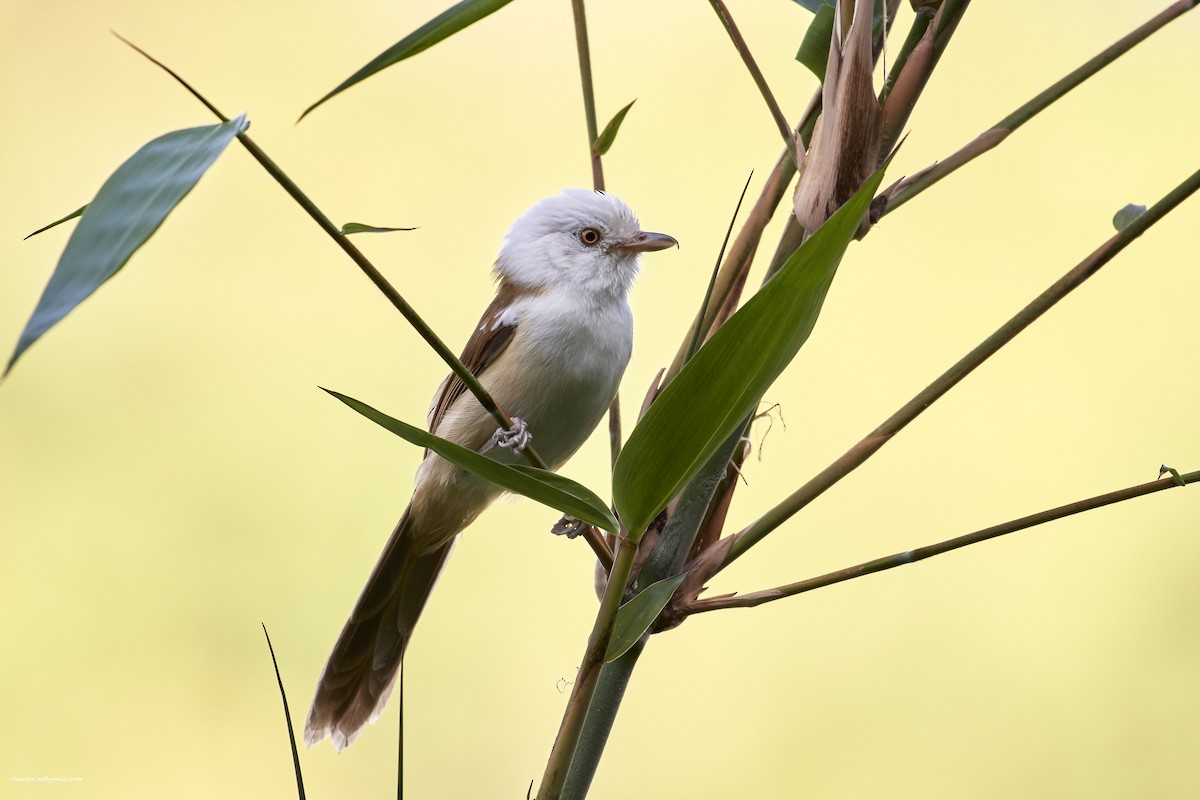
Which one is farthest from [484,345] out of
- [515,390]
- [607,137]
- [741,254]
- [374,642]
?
[741,254]

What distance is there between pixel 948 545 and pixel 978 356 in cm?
21

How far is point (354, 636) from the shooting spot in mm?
2297

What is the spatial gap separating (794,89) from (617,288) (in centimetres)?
241

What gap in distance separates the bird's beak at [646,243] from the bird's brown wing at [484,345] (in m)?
0.27

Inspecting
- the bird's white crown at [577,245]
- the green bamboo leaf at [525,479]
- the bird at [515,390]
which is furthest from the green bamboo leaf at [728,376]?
the bird's white crown at [577,245]

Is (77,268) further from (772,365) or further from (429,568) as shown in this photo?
(429,568)

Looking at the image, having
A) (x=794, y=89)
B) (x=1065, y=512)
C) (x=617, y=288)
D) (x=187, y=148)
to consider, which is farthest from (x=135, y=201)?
(x=794, y=89)

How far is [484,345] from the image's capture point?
233cm

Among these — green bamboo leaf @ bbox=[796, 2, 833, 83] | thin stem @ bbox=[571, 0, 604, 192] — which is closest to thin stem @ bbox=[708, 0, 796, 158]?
green bamboo leaf @ bbox=[796, 2, 833, 83]

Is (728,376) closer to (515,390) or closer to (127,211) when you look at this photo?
(127,211)

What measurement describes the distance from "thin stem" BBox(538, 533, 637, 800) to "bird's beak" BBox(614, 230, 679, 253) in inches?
53.9

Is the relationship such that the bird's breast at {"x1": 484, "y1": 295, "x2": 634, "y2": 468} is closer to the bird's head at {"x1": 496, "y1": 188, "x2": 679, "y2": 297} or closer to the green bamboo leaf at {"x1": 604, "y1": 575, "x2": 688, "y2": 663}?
the bird's head at {"x1": 496, "y1": 188, "x2": 679, "y2": 297}

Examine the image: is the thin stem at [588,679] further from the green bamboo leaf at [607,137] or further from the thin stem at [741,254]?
the green bamboo leaf at [607,137]

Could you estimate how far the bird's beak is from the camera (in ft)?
7.81
